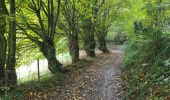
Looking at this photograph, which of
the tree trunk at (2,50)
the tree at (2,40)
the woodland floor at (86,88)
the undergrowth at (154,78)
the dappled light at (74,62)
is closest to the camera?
the undergrowth at (154,78)

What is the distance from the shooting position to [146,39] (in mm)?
14555

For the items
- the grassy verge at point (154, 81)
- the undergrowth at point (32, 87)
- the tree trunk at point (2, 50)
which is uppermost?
the tree trunk at point (2, 50)

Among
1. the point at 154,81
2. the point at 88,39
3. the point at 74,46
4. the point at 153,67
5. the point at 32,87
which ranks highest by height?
the point at 88,39

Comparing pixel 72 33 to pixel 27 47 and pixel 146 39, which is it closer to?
pixel 27 47

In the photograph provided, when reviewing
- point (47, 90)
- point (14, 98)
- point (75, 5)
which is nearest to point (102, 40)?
point (75, 5)

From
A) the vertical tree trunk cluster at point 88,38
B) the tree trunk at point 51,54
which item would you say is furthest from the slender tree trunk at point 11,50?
the vertical tree trunk cluster at point 88,38

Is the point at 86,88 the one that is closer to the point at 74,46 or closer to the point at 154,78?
the point at 154,78

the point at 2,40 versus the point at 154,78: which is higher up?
the point at 2,40

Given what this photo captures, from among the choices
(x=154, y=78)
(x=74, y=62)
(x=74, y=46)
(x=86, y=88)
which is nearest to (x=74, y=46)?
(x=74, y=46)

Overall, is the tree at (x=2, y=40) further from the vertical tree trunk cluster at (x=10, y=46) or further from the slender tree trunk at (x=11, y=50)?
the slender tree trunk at (x=11, y=50)

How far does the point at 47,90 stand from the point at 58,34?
11444 millimetres

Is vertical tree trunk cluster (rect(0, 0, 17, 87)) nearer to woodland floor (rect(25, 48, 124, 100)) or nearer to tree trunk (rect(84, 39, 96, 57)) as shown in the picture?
woodland floor (rect(25, 48, 124, 100))

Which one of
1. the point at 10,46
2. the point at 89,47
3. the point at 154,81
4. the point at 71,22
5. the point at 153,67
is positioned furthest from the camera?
the point at 89,47

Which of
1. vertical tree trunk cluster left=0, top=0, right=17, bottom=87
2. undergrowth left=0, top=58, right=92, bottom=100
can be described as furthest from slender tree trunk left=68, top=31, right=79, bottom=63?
vertical tree trunk cluster left=0, top=0, right=17, bottom=87
